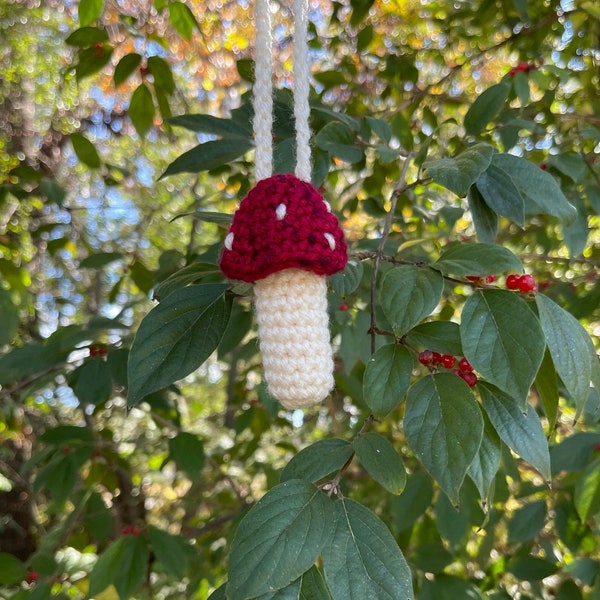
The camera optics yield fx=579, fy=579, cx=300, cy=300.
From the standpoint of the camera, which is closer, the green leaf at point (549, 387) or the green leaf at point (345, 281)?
the green leaf at point (549, 387)

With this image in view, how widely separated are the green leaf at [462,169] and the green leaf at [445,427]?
194 mm

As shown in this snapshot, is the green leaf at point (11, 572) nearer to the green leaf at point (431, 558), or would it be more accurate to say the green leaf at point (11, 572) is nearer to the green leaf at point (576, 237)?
the green leaf at point (431, 558)

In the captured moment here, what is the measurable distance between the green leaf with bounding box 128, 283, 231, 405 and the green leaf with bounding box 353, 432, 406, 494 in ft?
0.62

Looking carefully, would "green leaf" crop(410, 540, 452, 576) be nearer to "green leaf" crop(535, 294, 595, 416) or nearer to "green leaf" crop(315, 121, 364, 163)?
"green leaf" crop(535, 294, 595, 416)

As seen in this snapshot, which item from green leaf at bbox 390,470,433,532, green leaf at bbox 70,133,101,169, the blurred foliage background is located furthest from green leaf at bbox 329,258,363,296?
green leaf at bbox 70,133,101,169

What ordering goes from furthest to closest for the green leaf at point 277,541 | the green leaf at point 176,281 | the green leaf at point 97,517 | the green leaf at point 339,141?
1. the green leaf at point 97,517
2. the green leaf at point 339,141
3. the green leaf at point 176,281
4. the green leaf at point 277,541

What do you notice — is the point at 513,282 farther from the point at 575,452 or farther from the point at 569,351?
the point at 575,452

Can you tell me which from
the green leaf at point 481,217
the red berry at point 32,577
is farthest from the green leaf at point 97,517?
the green leaf at point 481,217

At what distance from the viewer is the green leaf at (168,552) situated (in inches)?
42.7

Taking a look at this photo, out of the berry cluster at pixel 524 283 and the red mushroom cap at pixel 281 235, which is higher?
the red mushroom cap at pixel 281 235

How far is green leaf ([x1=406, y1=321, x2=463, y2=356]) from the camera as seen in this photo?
1.94 ft

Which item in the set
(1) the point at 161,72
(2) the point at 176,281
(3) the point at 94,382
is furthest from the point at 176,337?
(1) the point at 161,72

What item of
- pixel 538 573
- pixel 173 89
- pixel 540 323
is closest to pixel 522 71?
pixel 173 89

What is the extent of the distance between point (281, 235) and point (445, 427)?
0.23m
